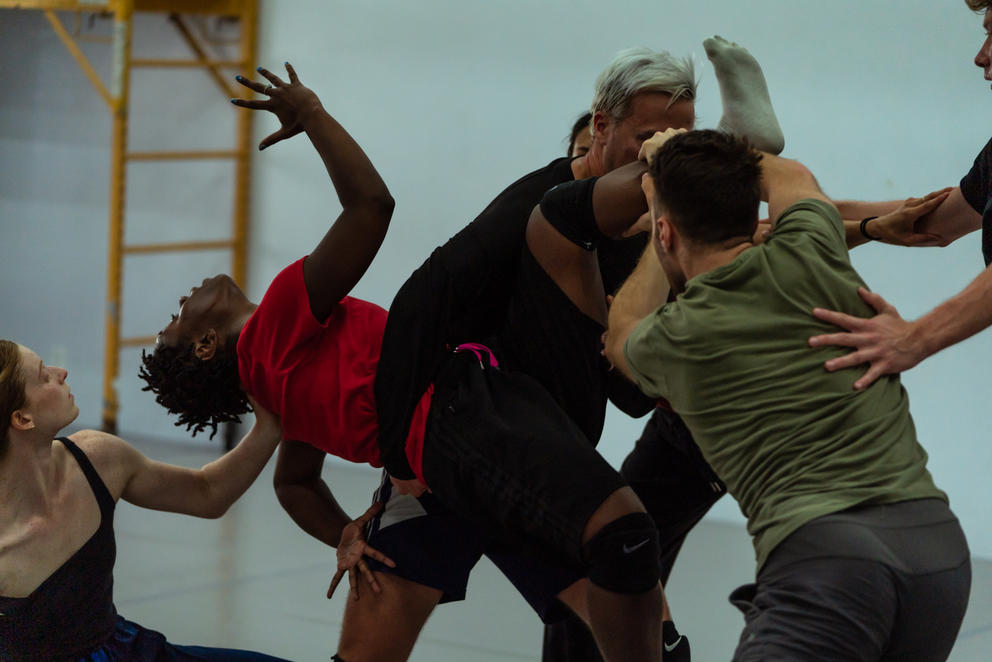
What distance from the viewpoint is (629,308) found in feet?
7.05

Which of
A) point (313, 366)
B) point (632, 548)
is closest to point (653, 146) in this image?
point (632, 548)

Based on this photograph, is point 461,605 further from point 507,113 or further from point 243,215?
point 243,215

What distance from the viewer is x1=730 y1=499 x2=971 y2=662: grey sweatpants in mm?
1729

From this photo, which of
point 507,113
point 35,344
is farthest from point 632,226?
point 35,344

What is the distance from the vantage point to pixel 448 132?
20.6ft

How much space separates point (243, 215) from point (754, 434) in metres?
5.53

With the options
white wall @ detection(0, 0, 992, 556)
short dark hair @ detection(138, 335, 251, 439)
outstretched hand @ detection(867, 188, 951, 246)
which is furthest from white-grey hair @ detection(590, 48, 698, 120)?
white wall @ detection(0, 0, 992, 556)

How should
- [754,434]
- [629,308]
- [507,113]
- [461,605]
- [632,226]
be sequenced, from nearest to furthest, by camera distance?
[754,434] < [629,308] < [632,226] < [461,605] < [507,113]

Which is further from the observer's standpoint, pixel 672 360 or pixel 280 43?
pixel 280 43

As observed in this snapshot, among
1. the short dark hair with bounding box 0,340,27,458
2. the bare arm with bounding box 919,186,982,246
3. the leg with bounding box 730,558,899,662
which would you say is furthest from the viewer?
the bare arm with bounding box 919,186,982,246

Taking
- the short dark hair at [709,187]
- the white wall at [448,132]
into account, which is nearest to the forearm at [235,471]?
the short dark hair at [709,187]

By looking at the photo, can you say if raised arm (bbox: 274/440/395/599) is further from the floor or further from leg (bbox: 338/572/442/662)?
the floor

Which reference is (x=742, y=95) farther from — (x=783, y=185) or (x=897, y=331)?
(x=897, y=331)

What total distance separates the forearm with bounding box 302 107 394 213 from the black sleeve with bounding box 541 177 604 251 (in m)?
0.33
